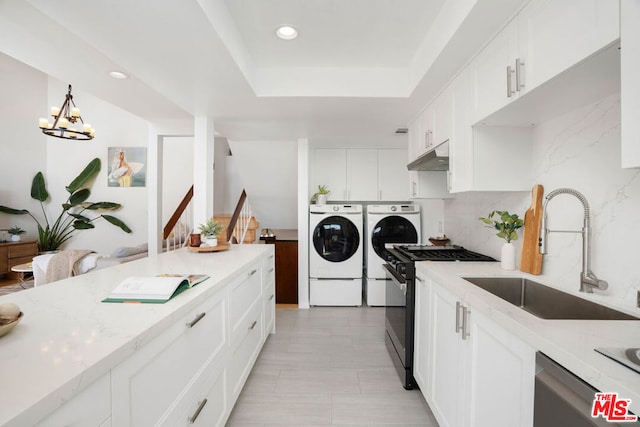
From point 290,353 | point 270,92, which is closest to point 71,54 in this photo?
point 270,92

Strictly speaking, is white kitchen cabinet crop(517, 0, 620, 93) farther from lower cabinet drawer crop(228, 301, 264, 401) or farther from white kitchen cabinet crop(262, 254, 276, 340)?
white kitchen cabinet crop(262, 254, 276, 340)

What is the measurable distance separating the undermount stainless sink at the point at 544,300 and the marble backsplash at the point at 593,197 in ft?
0.21

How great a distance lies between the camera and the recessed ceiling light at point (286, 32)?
1857 mm

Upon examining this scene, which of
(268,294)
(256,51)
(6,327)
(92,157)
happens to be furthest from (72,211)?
(6,327)

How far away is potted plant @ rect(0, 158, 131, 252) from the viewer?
5.66 meters

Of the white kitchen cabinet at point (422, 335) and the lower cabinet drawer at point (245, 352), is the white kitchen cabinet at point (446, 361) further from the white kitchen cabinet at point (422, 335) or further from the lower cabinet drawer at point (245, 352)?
the lower cabinet drawer at point (245, 352)

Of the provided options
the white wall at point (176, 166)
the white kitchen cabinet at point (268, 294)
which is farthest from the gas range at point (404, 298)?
the white wall at point (176, 166)

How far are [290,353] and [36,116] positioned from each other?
704 cm

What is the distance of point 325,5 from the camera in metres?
1.65

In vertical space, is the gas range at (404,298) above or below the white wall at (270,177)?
below

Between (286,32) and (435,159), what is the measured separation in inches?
53.5

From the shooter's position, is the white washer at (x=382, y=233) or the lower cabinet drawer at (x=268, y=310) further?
the white washer at (x=382, y=233)

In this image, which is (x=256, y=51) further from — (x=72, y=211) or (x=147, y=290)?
(x=72, y=211)

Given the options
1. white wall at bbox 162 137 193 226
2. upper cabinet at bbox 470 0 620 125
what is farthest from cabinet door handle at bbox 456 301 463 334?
white wall at bbox 162 137 193 226
